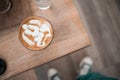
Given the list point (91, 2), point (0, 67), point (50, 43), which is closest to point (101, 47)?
point (91, 2)

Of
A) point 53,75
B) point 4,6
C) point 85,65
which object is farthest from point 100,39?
point 4,6

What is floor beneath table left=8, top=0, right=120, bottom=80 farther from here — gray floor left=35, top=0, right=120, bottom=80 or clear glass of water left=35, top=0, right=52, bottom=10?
clear glass of water left=35, top=0, right=52, bottom=10

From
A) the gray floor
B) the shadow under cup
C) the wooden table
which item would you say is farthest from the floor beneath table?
the shadow under cup

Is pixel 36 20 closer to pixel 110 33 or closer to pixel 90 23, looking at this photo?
pixel 90 23

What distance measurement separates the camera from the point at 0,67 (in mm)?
748

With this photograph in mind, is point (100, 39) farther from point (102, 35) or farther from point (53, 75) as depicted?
point (53, 75)

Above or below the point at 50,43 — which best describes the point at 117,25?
below

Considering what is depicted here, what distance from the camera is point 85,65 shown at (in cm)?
109

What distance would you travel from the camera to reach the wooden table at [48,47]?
0.76 meters

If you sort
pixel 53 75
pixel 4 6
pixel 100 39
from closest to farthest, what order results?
pixel 4 6 < pixel 53 75 < pixel 100 39

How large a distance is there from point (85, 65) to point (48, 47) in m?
0.37

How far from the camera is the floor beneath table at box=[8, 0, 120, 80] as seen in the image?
1121 mm

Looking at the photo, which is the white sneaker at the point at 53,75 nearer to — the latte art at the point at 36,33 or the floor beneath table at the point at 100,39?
the floor beneath table at the point at 100,39

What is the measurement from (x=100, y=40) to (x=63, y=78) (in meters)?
0.36
